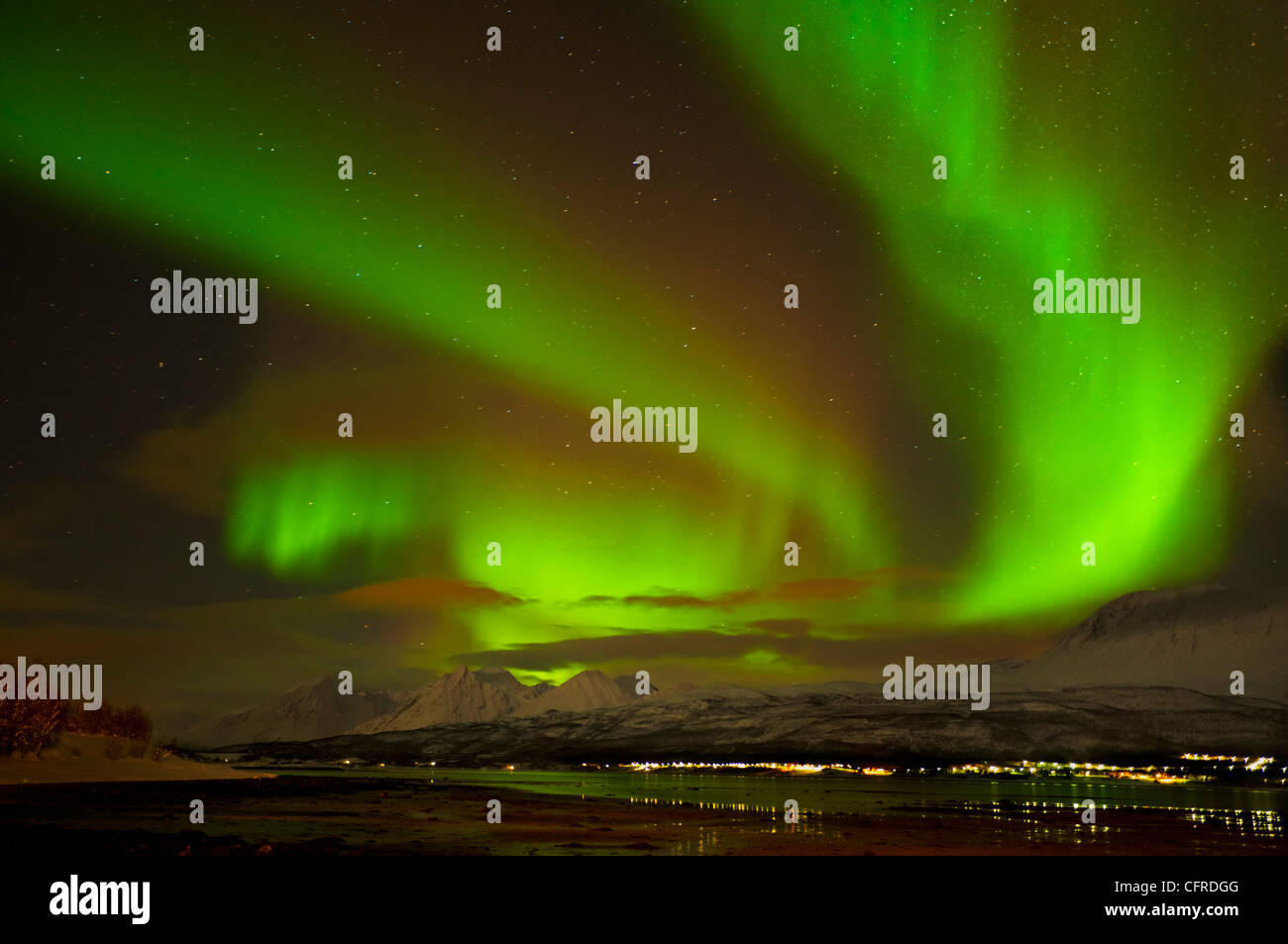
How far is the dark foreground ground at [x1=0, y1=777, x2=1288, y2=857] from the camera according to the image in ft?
163

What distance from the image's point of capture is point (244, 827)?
192 feet

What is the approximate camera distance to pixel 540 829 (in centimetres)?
6272

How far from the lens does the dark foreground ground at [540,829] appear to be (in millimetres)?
49656

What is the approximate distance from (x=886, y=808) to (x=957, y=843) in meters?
37.3

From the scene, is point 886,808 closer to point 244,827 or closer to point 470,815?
point 470,815
